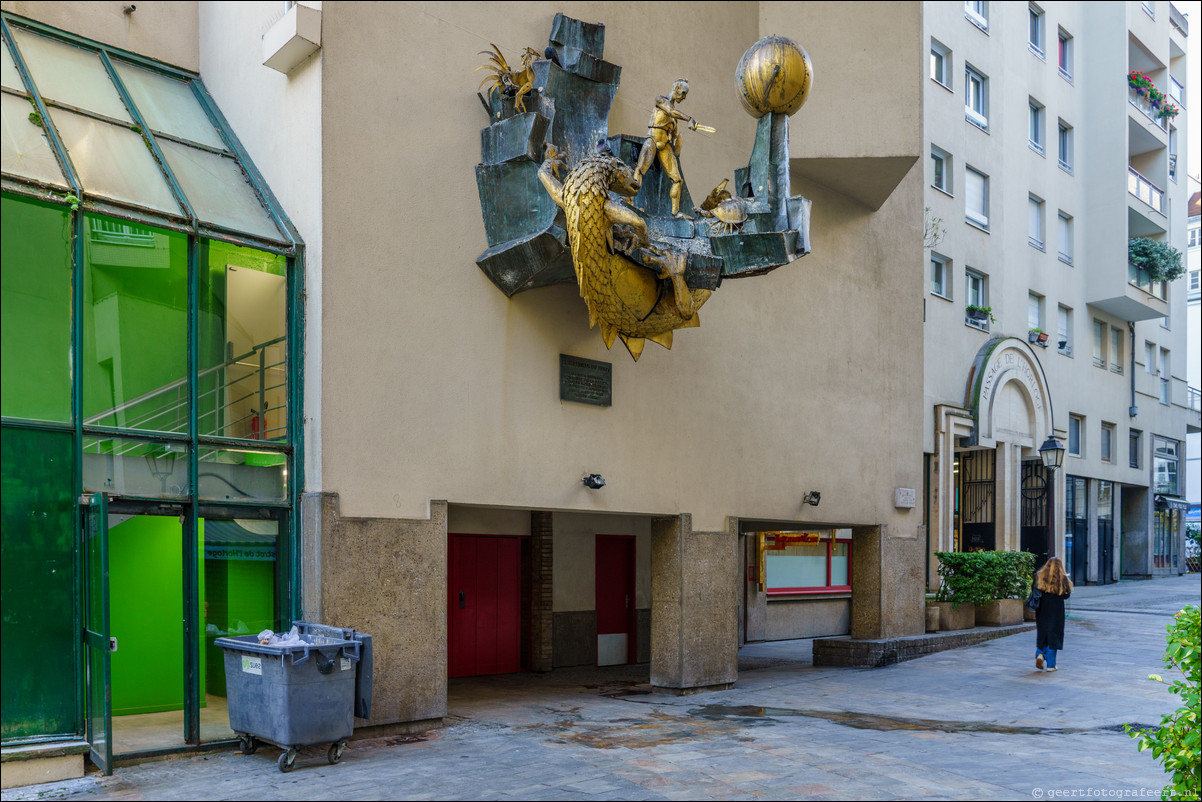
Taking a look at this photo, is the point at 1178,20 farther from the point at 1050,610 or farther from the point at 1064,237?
the point at 1050,610

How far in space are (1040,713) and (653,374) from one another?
247 inches

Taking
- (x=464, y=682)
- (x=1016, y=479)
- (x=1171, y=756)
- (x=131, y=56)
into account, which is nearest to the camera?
(x=1171, y=756)

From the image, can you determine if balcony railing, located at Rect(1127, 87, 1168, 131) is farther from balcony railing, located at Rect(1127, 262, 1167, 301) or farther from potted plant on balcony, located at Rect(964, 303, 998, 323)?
potted plant on balcony, located at Rect(964, 303, 998, 323)

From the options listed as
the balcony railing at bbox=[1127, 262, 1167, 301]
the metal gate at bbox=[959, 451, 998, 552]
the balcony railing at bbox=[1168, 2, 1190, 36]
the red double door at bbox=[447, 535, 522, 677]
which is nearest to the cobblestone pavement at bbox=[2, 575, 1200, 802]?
the red double door at bbox=[447, 535, 522, 677]

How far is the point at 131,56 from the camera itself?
11922mm

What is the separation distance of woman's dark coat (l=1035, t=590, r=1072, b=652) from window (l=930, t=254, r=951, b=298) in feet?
36.0

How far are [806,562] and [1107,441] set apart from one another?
16.1 metres

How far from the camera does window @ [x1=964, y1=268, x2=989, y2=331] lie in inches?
1009

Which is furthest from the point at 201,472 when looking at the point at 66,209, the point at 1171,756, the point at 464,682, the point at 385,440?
the point at 1171,756

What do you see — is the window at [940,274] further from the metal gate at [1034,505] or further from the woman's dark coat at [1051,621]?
the woman's dark coat at [1051,621]

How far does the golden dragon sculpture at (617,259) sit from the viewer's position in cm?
1055

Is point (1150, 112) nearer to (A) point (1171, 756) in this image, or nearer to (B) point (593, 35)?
(B) point (593, 35)

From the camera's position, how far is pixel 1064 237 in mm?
31266

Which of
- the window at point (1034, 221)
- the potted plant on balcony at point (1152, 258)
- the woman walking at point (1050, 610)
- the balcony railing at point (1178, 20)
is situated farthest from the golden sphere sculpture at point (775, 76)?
the balcony railing at point (1178, 20)
